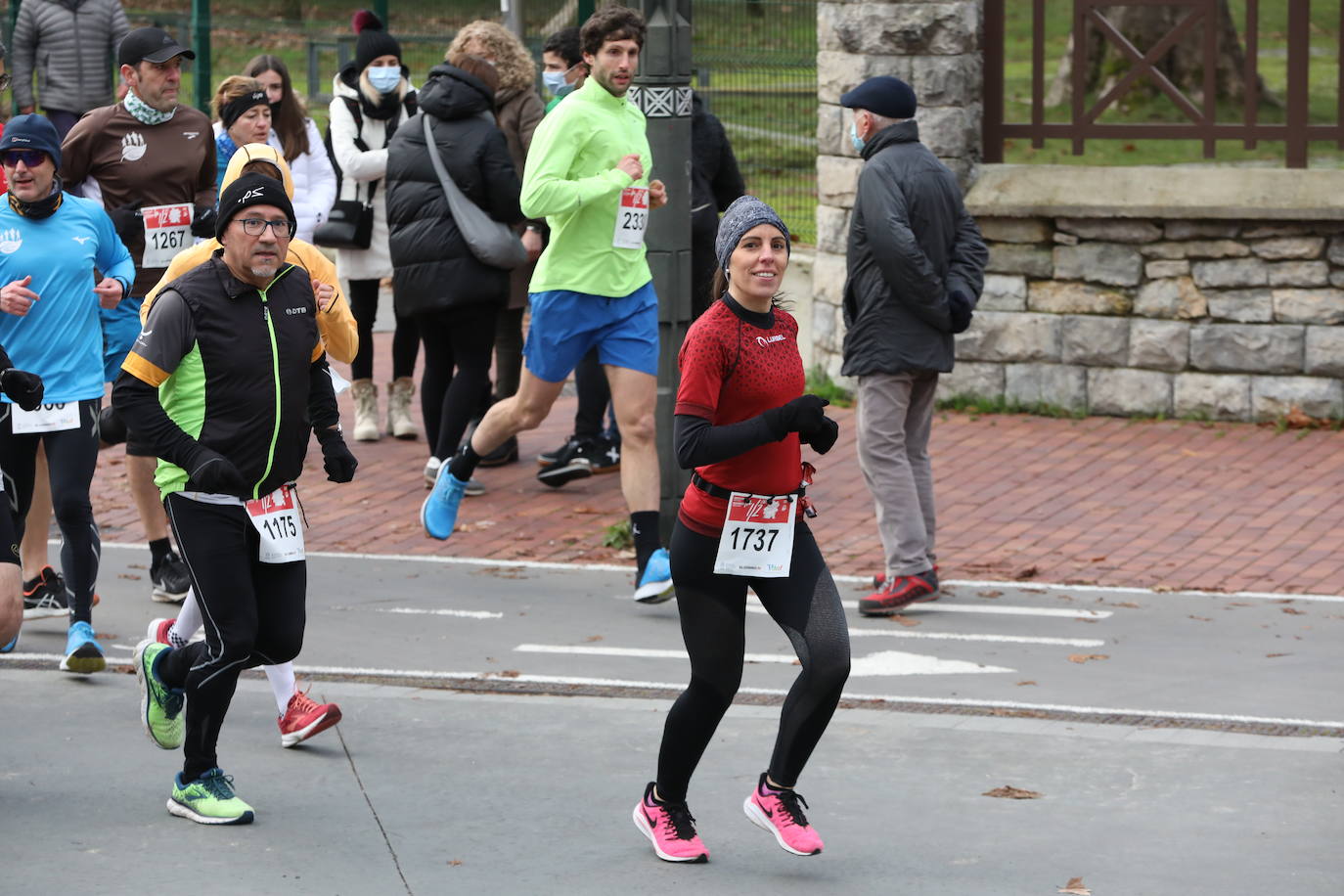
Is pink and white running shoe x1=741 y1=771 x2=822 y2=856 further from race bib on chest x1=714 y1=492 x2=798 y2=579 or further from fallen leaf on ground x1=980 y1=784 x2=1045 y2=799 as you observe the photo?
fallen leaf on ground x1=980 y1=784 x2=1045 y2=799

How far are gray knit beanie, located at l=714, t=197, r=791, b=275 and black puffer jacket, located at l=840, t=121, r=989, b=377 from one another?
100 inches

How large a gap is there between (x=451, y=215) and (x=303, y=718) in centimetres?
407

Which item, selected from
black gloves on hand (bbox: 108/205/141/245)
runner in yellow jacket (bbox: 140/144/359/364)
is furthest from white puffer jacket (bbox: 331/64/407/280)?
runner in yellow jacket (bbox: 140/144/359/364)

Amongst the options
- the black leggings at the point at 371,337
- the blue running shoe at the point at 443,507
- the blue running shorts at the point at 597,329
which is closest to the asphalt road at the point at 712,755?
the blue running shoe at the point at 443,507

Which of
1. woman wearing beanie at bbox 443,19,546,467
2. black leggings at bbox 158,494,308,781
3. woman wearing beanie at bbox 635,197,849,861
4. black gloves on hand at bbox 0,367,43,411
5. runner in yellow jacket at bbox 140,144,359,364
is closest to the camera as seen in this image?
woman wearing beanie at bbox 635,197,849,861

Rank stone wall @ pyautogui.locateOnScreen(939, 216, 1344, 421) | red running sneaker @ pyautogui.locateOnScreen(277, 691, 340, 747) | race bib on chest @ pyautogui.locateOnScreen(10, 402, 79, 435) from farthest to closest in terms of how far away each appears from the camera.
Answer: stone wall @ pyautogui.locateOnScreen(939, 216, 1344, 421) < race bib on chest @ pyautogui.locateOnScreen(10, 402, 79, 435) < red running sneaker @ pyautogui.locateOnScreen(277, 691, 340, 747)

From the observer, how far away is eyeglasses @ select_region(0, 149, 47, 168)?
6.78 m

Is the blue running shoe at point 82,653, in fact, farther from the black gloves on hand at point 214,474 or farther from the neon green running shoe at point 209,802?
the black gloves on hand at point 214,474

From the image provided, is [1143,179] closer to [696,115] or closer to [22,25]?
[696,115]

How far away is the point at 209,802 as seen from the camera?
554 cm

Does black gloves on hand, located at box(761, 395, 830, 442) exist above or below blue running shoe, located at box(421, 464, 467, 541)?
above

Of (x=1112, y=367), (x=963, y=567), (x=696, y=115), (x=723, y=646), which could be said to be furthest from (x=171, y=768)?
(x=1112, y=367)

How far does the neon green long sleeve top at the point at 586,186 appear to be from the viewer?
8.01 m

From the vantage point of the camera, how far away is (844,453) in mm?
11078
